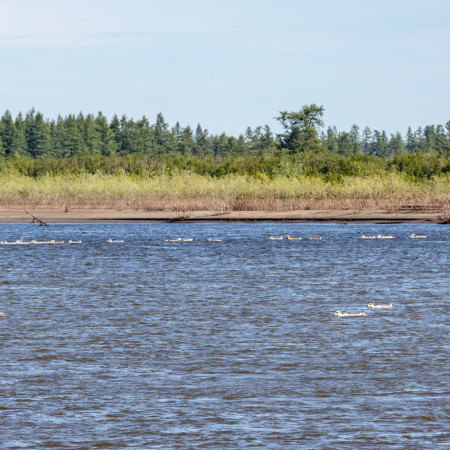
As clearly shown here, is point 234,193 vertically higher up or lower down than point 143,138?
lower down

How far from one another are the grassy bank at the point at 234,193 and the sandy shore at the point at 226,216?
114 cm

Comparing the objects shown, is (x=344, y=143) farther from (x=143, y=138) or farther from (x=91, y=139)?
(x=91, y=139)

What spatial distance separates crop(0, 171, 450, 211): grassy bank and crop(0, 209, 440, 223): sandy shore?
1136 millimetres

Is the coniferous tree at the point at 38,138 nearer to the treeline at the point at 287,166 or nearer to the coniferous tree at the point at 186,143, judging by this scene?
the coniferous tree at the point at 186,143

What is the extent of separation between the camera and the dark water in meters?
9.09

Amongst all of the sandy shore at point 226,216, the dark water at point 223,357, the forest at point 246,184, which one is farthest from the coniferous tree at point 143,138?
the dark water at point 223,357

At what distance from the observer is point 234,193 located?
2194 inches

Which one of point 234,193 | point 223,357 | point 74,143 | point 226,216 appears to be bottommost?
point 223,357

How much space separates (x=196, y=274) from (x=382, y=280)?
5.33 m

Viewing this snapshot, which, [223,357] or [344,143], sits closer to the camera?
[223,357]

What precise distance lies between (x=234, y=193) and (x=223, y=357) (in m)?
43.0

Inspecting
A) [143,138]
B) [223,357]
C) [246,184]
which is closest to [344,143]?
[143,138]

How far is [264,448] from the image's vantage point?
8.44m

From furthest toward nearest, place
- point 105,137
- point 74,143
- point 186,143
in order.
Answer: point 186,143 → point 105,137 → point 74,143
